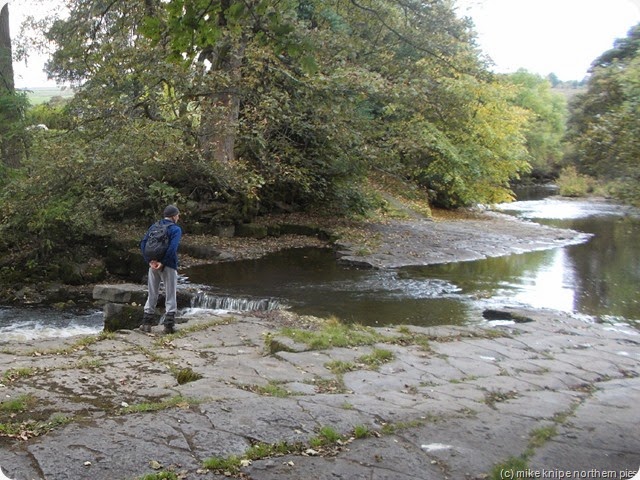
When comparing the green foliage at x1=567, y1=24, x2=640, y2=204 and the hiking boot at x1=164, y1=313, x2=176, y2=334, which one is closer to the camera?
the green foliage at x1=567, y1=24, x2=640, y2=204

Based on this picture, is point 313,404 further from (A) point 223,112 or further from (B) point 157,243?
(A) point 223,112

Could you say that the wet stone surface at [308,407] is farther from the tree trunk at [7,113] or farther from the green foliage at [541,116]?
the green foliage at [541,116]

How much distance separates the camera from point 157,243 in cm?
905

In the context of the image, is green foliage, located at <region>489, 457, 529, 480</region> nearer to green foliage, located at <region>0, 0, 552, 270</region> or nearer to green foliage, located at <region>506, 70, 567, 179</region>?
green foliage, located at <region>0, 0, 552, 270</region>

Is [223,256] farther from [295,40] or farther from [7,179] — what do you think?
[295,40]

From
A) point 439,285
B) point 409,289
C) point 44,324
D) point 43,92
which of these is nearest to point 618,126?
point 409,289

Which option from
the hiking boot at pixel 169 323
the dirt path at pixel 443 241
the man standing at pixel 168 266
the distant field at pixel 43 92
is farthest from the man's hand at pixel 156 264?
the distant field at pixel 43 92

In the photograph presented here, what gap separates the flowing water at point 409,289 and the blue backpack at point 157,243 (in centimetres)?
304

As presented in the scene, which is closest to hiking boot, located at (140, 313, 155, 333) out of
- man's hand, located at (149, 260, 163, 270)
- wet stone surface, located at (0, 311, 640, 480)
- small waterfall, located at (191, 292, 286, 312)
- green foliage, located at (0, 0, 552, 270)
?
wet stone surface, located at (0, 311, 640, 480)

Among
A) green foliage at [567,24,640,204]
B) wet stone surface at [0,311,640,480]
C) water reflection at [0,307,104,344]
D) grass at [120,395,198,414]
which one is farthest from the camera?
water reflection at [0,307,104,344]

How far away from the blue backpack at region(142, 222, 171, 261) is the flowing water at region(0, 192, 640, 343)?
3.04 meters

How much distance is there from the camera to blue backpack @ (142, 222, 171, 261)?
9.02m

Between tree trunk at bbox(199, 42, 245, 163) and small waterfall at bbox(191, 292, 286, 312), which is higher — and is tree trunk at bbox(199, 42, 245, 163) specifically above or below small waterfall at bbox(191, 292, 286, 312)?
above

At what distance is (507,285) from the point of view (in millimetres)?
15594
